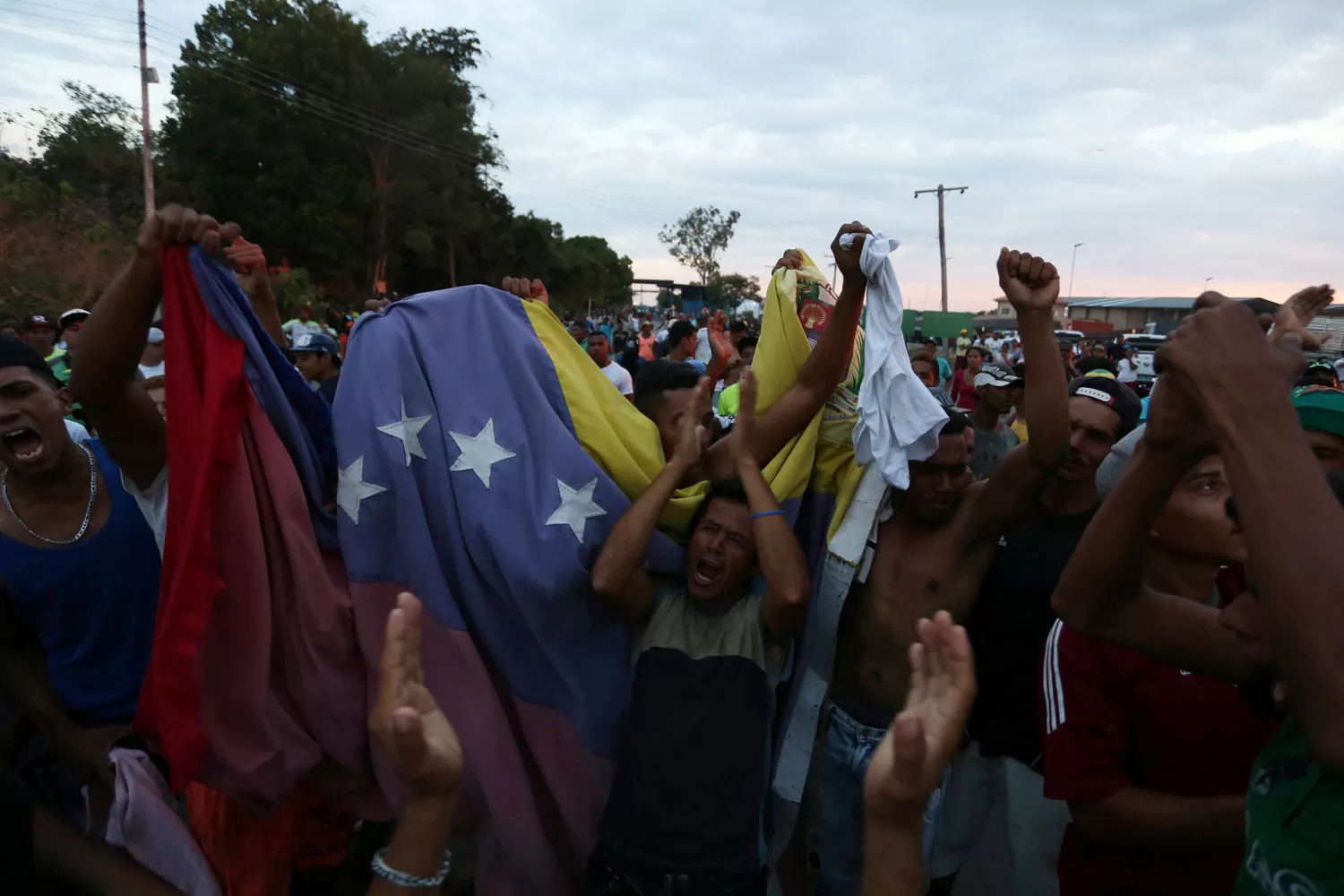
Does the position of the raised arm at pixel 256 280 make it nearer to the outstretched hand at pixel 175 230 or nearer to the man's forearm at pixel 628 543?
the outstretched hand at pixel 175 230

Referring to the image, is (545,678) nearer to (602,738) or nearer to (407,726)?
(602,738)

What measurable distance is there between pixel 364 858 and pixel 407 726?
1894mm

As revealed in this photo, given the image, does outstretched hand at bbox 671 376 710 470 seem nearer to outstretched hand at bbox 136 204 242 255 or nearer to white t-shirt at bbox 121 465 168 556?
outstretched hand at bbox 136 204 242 255

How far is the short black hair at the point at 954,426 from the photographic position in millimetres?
2559

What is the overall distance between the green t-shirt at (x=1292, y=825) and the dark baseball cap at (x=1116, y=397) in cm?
175

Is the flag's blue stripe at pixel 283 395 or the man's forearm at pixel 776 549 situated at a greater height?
the flag's blue stripe at pixel 283 395

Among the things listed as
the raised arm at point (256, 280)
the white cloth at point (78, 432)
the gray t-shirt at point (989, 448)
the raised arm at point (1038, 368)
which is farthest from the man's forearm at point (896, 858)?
the gray t-shirt at point (989, 448)

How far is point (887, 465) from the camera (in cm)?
246

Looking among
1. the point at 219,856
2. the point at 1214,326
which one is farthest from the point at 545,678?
the point at 1214,326

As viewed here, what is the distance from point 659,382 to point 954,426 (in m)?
1.20

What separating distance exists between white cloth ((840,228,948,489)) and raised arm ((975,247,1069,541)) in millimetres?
258

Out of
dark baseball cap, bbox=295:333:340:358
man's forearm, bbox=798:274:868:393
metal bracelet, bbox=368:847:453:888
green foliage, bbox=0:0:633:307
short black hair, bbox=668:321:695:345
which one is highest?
green foliage, bbox=0:0:633:307

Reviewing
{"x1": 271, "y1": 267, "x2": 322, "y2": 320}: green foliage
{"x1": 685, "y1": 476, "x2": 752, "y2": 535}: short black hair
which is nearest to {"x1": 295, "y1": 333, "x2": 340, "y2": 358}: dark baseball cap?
{"x1": 685, "y1": 476, "x2": 752, "y2": 535}: short black hair

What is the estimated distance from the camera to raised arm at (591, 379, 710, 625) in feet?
7.80
